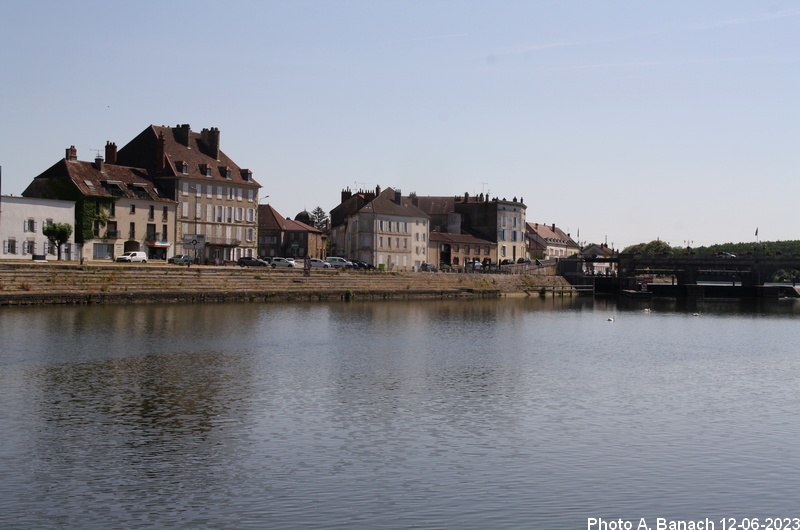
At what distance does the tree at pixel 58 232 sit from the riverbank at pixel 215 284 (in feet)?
23.8

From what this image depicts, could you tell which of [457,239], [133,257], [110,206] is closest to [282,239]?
[457,239]

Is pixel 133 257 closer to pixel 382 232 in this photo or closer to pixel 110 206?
pixel 110 206

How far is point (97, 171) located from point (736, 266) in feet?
284

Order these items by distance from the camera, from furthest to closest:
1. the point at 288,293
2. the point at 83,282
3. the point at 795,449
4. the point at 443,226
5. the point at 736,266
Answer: the point at 443,226, the point at 736,266, the point at 288,293, the point at 83,282, the point at 795,449

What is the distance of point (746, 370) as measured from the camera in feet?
143

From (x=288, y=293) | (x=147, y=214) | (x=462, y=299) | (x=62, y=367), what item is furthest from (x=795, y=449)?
(x=147, y=214)

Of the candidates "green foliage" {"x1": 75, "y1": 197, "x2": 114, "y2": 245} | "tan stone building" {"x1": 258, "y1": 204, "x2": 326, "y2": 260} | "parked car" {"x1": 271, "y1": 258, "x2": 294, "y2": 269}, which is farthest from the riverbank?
"tan stone building" {"x1": 258, "y1": 204, "x2": 326, "y2": 260}

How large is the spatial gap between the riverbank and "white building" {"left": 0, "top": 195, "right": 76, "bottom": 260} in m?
9.11

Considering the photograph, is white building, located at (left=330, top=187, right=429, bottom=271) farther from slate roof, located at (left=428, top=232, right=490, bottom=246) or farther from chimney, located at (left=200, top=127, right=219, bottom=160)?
chimney, located at (left=200, top=127, right=219, bottom=160)

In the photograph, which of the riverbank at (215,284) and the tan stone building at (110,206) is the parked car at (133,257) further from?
the riverbank at (215,284)

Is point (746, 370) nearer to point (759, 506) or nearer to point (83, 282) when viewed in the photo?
point (759, 506)

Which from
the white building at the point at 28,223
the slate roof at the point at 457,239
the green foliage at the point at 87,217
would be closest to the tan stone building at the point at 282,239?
the slate roof at the point at 457,239

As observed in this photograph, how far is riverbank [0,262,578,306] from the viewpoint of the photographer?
6875cm

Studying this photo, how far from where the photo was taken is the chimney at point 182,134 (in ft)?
368
